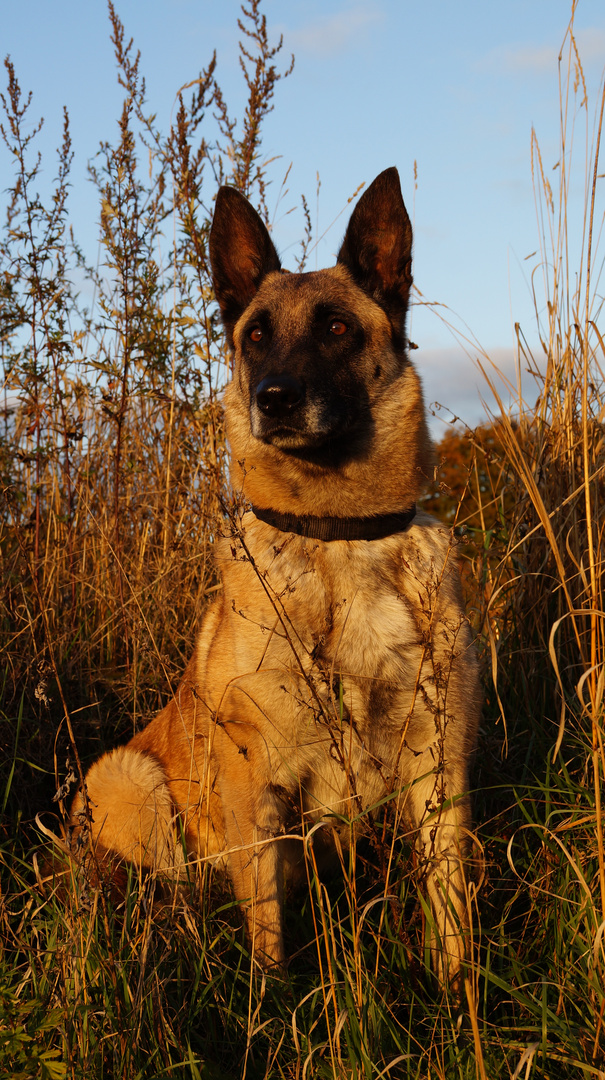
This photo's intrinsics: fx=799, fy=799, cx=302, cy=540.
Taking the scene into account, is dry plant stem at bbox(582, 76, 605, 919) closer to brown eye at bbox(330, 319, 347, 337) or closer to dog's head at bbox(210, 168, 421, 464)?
dog's head at bbox(210, 168, 421, 464)

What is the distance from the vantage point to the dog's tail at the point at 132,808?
259 centimetres

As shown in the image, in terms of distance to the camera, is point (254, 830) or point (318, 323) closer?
point (254, 830)

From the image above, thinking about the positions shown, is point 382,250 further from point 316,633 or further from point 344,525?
point 316,633

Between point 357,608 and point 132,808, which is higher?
point 357,608

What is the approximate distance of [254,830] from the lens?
2.27m

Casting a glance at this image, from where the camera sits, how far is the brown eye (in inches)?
117

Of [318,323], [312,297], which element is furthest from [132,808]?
[312,297]

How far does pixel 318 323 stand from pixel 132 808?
1.85m

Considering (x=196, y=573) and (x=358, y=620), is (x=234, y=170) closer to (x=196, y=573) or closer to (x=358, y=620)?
(x=196, y=573)

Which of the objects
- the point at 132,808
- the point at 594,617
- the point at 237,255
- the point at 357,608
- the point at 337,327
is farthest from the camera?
the point at 237,255

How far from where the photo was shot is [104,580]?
13.5 feet

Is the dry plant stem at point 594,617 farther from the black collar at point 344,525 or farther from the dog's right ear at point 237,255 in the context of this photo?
the dog's right ear at point 237,255

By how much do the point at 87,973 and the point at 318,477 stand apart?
5.32 feet

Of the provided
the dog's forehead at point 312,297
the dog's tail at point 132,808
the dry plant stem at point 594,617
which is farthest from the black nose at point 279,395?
the dog's tail at point 132,808
